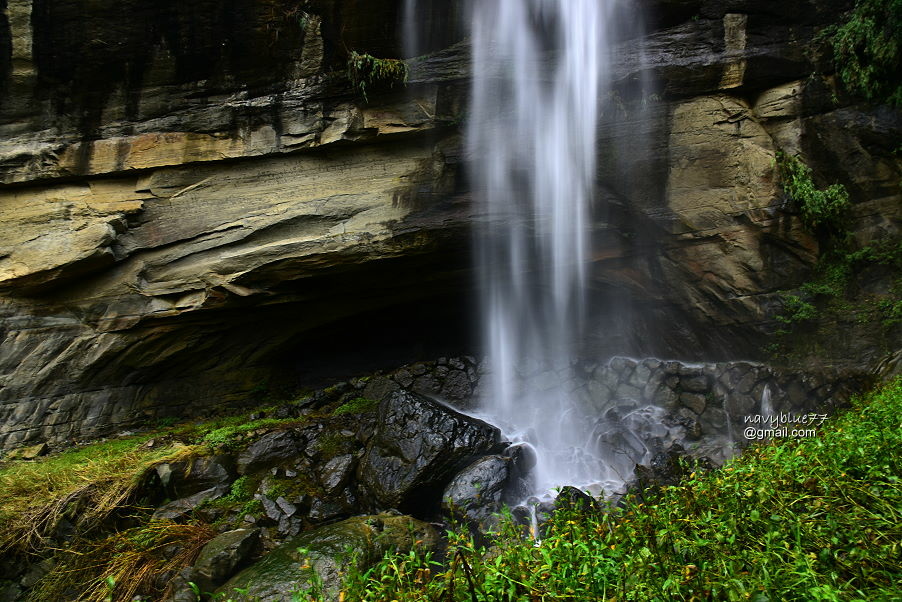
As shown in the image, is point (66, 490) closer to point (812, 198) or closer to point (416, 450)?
point (416, 450)

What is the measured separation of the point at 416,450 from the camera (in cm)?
615

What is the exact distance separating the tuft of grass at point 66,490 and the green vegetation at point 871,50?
34.6 ft

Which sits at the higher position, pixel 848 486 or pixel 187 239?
pixel 187 239

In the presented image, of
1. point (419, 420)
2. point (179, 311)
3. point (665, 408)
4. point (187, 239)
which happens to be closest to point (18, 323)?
point (179, 311)

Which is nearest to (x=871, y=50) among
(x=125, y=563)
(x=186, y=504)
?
(x=186, y=504)

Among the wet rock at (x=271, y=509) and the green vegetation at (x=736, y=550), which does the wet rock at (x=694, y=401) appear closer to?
the green vegetation at (x=736, y=550)

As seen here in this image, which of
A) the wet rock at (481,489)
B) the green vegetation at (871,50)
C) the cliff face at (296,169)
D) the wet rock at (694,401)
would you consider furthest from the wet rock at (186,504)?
the green vegetation at (871,50)

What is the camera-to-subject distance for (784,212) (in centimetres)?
663

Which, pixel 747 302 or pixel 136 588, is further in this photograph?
pixel 747 302

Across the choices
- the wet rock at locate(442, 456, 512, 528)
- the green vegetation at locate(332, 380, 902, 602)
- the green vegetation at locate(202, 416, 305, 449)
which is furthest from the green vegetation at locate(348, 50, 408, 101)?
the green vegetation at locate(332, 380, 902, 602)

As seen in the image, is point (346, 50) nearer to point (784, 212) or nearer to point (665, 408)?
point (784, 212)

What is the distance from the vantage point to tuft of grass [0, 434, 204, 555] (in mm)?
4812

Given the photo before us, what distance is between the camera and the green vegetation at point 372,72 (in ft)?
22.3

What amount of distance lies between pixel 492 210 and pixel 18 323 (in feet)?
25.5
